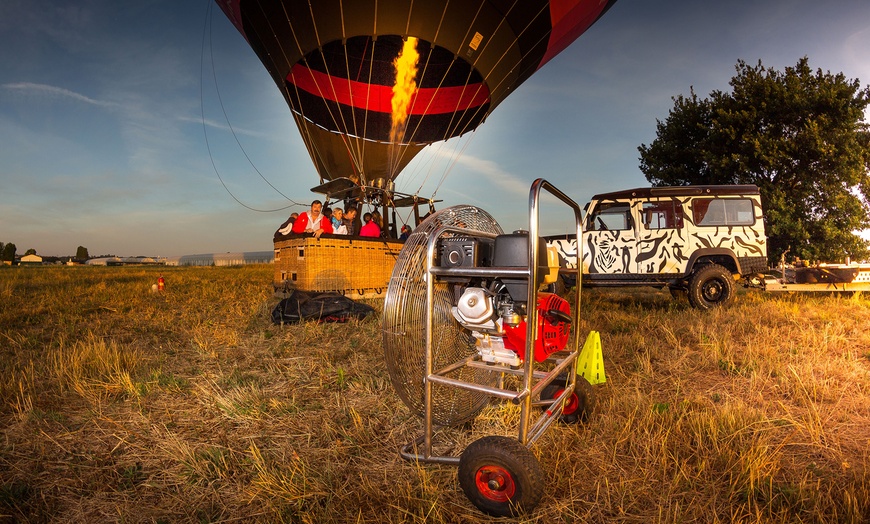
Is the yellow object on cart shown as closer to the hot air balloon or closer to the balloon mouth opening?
the hot air balloon

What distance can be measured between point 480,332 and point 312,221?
704 centimetres

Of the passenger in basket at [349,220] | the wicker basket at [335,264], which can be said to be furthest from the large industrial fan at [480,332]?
the passenger in basket at [349,220]

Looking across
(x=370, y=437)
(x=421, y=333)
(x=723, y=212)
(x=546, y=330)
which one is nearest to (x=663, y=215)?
(x=723, y=212)

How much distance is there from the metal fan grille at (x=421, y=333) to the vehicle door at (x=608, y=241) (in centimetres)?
653

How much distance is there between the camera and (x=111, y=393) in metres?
3.45

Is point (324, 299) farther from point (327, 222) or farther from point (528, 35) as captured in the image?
point (528, 35)

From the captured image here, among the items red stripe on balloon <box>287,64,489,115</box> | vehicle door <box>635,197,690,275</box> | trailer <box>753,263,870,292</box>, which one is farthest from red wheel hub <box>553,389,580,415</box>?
red stripe on balloon <box>287,64,489,115</box>

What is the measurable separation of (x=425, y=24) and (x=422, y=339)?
900 centimetres

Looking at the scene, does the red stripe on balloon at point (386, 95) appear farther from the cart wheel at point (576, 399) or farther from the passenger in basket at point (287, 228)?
the cart wheel at point (576, 399)

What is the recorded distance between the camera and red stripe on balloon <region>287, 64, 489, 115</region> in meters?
12.7

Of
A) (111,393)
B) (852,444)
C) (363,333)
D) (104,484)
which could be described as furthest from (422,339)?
(363,333)

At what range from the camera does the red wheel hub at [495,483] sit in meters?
1.88

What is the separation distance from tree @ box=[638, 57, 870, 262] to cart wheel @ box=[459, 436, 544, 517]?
16.5 meters

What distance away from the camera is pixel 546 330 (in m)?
2.36
